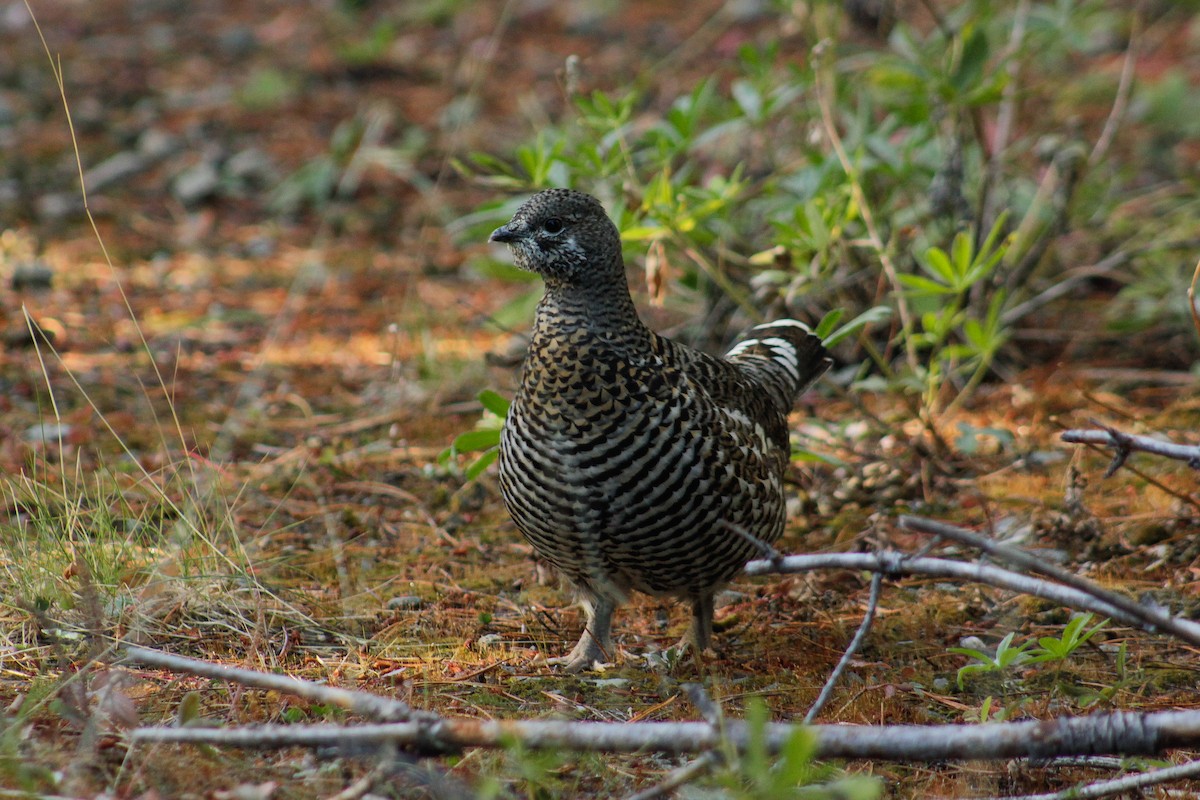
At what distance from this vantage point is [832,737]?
242 cm

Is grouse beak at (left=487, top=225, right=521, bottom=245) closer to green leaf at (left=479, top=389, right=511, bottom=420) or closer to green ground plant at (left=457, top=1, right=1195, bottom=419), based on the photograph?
green leaf at (left=479, top=389, right=511, bottom=420)

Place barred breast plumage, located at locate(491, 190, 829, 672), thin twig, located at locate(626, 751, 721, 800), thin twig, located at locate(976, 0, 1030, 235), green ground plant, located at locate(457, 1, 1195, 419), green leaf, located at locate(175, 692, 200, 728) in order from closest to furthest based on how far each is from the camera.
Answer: thin twig, located at locate(626, 751, 721, 800), green leaf, located at locate(175, 692, 200, 728), barred breast plumage, located at locate(491, 190, 829, 672), green ground plant, located at locate(457, 1, 1195, 419), thin twig, located at locate(976, 0, 1030, 235)

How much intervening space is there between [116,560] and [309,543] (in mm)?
1017

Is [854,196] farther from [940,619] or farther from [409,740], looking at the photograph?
[409,740]

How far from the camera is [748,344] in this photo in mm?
4684

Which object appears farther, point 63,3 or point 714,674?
point 63,3

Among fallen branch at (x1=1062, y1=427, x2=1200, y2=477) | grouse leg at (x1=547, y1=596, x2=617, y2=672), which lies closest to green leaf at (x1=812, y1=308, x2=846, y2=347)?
grouse leg at (x1=547, y1=596, x2=617, y2=672)

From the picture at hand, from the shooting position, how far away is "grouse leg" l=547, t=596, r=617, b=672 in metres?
3.67

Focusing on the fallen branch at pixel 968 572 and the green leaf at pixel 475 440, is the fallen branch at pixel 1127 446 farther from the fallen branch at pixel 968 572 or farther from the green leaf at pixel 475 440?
the green leaf at pixel 475 440

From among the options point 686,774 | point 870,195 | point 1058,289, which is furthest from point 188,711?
point 1058,289

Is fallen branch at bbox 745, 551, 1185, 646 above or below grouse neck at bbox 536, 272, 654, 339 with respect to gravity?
below

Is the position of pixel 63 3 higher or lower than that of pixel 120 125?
higher

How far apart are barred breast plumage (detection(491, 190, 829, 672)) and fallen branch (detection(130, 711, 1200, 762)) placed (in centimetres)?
98

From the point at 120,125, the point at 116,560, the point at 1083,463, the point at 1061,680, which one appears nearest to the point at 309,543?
the point at 116,560
